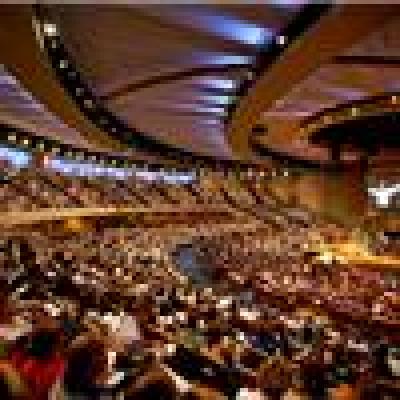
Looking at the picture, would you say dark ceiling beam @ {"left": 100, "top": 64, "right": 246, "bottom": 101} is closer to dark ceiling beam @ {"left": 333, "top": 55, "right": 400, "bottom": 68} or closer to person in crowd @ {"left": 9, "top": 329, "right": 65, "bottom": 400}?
dark ceiling beam @ {"left": 333, "top": 55, "right": 400, "bottom": 68}

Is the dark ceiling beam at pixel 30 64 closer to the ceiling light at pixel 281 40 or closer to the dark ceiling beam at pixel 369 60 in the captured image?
the ceiling light at pixel 281 40

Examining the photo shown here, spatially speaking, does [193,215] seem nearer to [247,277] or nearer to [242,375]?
[247,277]

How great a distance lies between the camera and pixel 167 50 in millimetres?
3400

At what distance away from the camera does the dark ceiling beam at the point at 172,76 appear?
12.3 feet

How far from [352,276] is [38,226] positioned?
5319mm

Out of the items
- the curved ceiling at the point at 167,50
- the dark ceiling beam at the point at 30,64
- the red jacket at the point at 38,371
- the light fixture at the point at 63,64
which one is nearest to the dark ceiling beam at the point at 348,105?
the curved ceiling at the point at 167,50

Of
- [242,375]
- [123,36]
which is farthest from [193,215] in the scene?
[123,36]

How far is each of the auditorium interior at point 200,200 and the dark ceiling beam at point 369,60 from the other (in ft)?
0.09

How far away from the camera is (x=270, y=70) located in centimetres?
364

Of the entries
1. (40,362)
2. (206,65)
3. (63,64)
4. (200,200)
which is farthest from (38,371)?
(200,200)

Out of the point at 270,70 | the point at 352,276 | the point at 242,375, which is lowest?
the point at 242,375

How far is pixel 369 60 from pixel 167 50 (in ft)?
3.74

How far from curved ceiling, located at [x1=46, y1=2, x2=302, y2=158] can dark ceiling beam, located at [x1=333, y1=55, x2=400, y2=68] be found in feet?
1.61

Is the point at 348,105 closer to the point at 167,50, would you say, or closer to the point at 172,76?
the point at 172,76
